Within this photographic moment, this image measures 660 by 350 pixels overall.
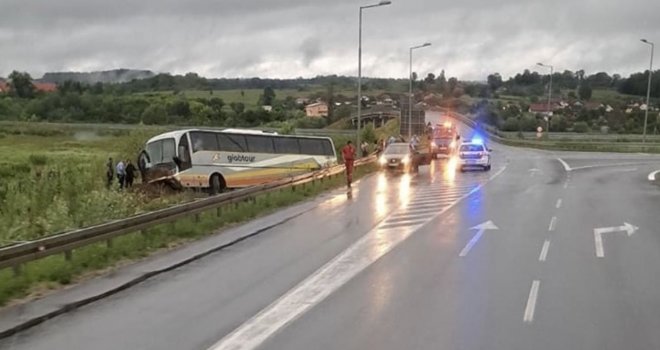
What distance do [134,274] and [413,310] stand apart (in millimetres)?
5043

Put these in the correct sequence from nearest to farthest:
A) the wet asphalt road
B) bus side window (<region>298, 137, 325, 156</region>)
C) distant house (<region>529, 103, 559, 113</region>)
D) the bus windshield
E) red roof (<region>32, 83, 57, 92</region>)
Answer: the wet asphalt road
the bus windshield
bus side window (<region>298, 137, 325, 156</region>)
red roof (<region>32, 83, 57, 92</region>)
distant house (<region>529, 103, 559, 113</region>)

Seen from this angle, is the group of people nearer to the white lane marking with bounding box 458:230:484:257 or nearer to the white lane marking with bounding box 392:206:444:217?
the white lane marking with bounding box 392:206:444:217

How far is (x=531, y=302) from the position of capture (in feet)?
34.9

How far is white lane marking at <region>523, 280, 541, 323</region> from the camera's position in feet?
31.7

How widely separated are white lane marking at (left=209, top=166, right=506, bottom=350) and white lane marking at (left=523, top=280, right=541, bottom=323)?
9.18ft

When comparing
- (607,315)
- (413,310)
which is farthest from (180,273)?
(607,315)

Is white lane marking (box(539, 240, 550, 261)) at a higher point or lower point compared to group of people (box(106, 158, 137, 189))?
higher

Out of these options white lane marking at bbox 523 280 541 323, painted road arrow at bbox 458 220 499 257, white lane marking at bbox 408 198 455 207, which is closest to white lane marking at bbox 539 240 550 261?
painted road arrow at bbox 458 220 499 257

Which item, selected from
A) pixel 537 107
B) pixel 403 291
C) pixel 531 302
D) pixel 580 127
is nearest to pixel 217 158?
pixel 403 291

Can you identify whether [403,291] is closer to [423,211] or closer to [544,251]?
[544,251]

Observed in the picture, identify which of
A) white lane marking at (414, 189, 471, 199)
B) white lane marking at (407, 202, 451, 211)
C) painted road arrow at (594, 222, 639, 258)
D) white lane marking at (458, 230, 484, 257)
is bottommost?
white lane marking at (414, 189, 471, 199)

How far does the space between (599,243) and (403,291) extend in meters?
7.07

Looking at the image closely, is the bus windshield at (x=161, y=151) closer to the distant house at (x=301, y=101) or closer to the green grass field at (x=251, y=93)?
the green grass field at (x=251, y=93)

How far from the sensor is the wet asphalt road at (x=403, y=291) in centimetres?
874
